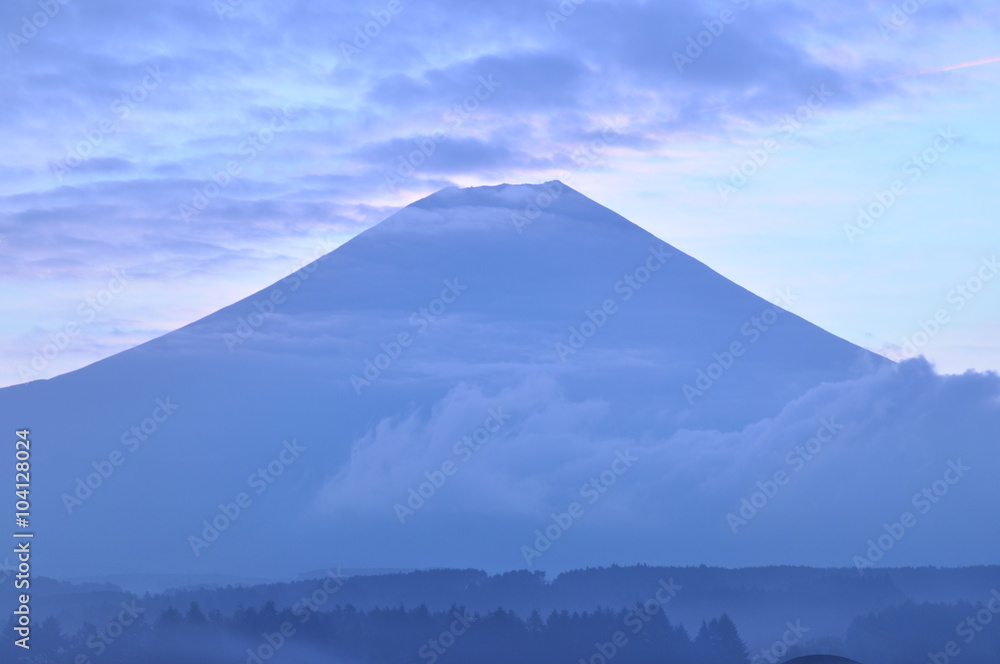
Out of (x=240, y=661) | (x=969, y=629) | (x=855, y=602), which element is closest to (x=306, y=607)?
(x=240, y=661)

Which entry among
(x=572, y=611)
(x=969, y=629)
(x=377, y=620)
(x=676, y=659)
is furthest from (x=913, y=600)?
(x=377, y=620)

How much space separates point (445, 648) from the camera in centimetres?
11750

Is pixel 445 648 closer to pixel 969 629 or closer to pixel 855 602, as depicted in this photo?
pixel 855 602

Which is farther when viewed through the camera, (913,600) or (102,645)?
(913,600)

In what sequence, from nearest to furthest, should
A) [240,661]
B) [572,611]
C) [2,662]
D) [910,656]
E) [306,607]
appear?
[2,662] → [240,661] → [910,656] → [572,611] → [306,607]

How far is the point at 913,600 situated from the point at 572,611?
4350cm

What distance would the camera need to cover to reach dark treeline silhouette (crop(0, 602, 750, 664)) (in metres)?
97.1

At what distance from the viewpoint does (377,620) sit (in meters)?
109

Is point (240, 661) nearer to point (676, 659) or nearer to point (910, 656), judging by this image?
point (676, 659)

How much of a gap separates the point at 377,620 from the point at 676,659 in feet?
107

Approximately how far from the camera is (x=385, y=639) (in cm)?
10669

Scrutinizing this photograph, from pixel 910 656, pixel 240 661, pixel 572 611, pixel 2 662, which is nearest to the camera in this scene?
pixel 2 662

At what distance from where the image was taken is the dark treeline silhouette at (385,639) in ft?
319

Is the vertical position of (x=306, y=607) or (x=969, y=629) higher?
(x=306, y=607)
